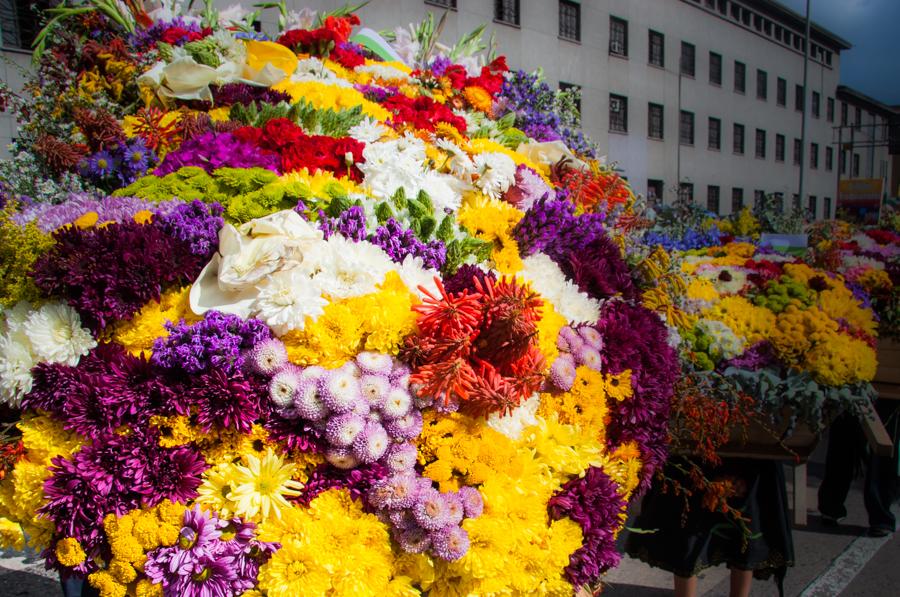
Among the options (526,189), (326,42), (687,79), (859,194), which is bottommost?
(526,189)

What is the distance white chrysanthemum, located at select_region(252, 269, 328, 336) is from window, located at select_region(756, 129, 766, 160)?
30460 millimetres

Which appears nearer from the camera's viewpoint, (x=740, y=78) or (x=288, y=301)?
(x=288, y=301)

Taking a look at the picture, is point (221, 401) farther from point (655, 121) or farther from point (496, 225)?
point (655, 121)

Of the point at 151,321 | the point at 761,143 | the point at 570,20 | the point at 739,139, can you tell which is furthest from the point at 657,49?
the point at 151,321

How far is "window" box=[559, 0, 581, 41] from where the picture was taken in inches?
748

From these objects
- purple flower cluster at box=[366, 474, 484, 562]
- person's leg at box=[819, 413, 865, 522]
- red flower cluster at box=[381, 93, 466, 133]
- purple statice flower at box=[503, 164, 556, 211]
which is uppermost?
red flower cluster at box=[381, 93, 466, 133]

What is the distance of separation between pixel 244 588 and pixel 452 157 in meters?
1.38

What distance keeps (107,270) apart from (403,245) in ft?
2.22

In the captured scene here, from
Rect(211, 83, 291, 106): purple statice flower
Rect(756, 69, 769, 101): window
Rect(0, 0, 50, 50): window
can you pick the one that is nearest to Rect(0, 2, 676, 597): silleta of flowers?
Rect(211, 83, 291, 106): purple statice flower

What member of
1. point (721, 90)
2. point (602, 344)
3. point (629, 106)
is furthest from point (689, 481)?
point (721, 90)

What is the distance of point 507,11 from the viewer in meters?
16.8

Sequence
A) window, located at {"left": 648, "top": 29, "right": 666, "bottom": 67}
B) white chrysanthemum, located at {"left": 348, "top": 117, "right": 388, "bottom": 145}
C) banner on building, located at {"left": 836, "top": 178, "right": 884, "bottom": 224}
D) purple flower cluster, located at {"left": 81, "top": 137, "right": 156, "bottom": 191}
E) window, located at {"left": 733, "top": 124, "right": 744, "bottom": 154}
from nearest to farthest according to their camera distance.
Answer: purple flower cluster, located at {"left": 81, "top": 137, "right": 156, "bottom": 191} < white chrysanthemum, located at {"left": 348, "top": 117, "right": 388, "bottom": 145} < banner on building, located at {"left": 836, "top": 178, "right": 884, "bottom": 224} < window, located at {"left": 648, "top": 29, "right": 666, "bottom": 67} < window, located at {"left": 733, "top": 124, "right": 744, "bottom": 154}

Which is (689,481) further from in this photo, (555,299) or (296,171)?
(296,171)

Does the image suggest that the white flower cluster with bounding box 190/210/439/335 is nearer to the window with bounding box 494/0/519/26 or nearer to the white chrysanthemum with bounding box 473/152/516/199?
the white chrysanthemum with bounding box 473/152/516/199
